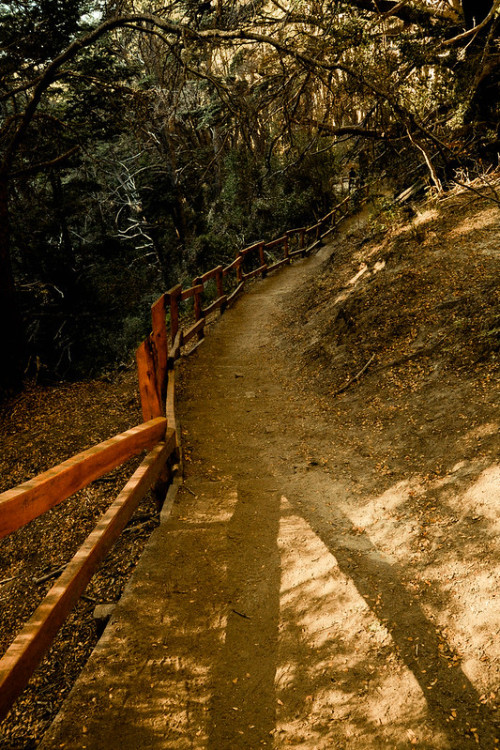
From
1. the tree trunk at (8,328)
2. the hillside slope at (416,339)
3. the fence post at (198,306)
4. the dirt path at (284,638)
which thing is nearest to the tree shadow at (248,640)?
the dirt path at (284,638)

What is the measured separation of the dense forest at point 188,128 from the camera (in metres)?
5.46

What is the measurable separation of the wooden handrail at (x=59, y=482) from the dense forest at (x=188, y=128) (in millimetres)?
3489

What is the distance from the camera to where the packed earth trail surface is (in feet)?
7.01

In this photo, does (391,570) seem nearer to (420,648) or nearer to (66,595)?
(420,648)

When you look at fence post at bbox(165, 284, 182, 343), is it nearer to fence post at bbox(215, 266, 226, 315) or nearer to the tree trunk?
the tree trunk

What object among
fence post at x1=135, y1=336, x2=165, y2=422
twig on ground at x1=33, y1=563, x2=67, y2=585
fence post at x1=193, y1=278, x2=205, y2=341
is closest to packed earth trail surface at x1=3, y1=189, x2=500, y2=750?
fence post at x1=135, y1=336, x2=165, y2=422

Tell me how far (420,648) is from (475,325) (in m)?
4.34

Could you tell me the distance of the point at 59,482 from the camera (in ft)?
7.56

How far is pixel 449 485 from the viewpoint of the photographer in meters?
3.70

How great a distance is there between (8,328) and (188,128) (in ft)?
63.2

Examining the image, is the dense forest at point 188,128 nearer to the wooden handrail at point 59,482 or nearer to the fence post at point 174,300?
the fence post at point 174,300

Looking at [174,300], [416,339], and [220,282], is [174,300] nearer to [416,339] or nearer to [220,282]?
[416,339]

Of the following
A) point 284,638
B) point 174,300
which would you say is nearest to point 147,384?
point 284,638

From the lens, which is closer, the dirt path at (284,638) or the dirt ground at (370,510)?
the dirt path at (284,638)
